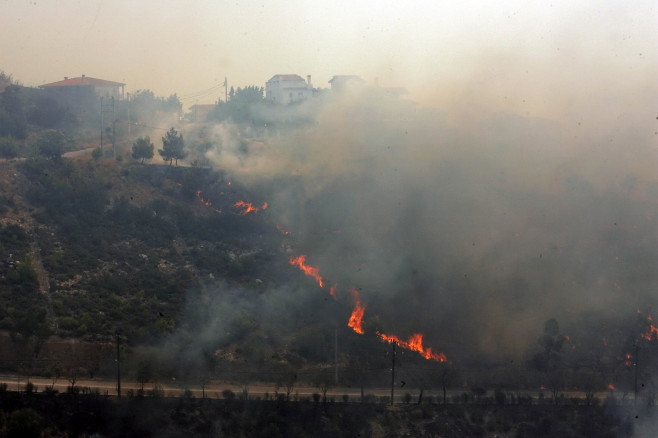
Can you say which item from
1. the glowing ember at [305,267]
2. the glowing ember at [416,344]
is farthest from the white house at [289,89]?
the glowing ember at [416,344]

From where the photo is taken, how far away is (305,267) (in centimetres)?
5138

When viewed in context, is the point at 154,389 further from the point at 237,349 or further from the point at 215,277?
the point at 215,277

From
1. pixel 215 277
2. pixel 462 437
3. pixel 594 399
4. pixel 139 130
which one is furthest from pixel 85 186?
pixel 594 399

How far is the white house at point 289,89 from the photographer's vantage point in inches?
3802

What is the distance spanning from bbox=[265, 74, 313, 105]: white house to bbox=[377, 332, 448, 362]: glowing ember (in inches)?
2245

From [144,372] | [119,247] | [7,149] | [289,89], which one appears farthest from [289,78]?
[144,372]

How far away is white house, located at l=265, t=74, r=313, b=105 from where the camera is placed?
317ft

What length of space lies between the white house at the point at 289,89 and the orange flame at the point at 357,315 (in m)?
53.0

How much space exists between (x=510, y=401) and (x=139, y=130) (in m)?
56.7

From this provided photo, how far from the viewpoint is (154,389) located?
3528cm

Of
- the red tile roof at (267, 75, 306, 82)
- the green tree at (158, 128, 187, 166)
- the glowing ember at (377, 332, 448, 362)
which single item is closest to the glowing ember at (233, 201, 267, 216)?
the green tree at (158, 128, 187, 166)

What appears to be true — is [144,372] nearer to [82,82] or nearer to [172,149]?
[172,149]

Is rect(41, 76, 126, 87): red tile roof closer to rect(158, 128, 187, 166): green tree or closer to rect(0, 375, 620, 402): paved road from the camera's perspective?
rect(158, 128, 187, 166): green tree

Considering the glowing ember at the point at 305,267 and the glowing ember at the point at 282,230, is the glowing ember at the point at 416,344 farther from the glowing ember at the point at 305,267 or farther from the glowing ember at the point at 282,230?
the glowing ember at the point at 282,230
